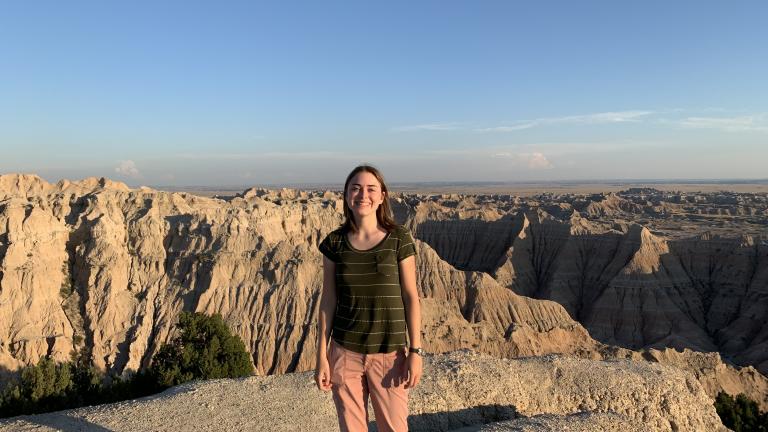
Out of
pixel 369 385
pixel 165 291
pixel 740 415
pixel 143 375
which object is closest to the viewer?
pixel 369 385

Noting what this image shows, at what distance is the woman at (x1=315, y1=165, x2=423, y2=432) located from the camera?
5.43m

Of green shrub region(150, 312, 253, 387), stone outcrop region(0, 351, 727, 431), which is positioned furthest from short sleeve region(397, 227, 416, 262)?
green shrub region(150, 312, 253, 387)

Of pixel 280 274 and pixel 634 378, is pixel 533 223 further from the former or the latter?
pixel 634 378

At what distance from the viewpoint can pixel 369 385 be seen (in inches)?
227

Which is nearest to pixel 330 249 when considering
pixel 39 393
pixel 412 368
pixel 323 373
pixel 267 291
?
pixel 323 373

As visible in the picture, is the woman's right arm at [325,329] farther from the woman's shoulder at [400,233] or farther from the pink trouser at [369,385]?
the woman's shoulder at [400,233]

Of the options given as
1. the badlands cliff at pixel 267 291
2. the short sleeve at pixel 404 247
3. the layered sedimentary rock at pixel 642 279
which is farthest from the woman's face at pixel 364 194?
the layered sedimentary rock at pixel 642 279

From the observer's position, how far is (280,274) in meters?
41.8

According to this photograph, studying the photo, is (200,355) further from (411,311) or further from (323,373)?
(411,311)

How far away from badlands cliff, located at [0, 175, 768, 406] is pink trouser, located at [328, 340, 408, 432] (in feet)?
103

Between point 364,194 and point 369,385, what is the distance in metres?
2.12

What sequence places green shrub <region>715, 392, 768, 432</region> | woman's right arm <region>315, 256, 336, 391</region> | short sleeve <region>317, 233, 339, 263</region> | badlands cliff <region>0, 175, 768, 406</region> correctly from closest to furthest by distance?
1. short sleeve <region>317, 233, 339, 263</region>
2. woman's right arm <region>315, 256, 336, 391</region>
3. green shrub <region>715, 392, 768, 432</region>
4. badlands cliff <region>0, 175, 768, 406</region>

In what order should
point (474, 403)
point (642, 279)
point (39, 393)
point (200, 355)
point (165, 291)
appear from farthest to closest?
point (642, 279)
point (165, 291)
point (200, 355)
point (39, 393)
point (474, 403)

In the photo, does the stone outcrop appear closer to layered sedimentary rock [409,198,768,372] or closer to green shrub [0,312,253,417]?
green shrub [0,312,253,417]
